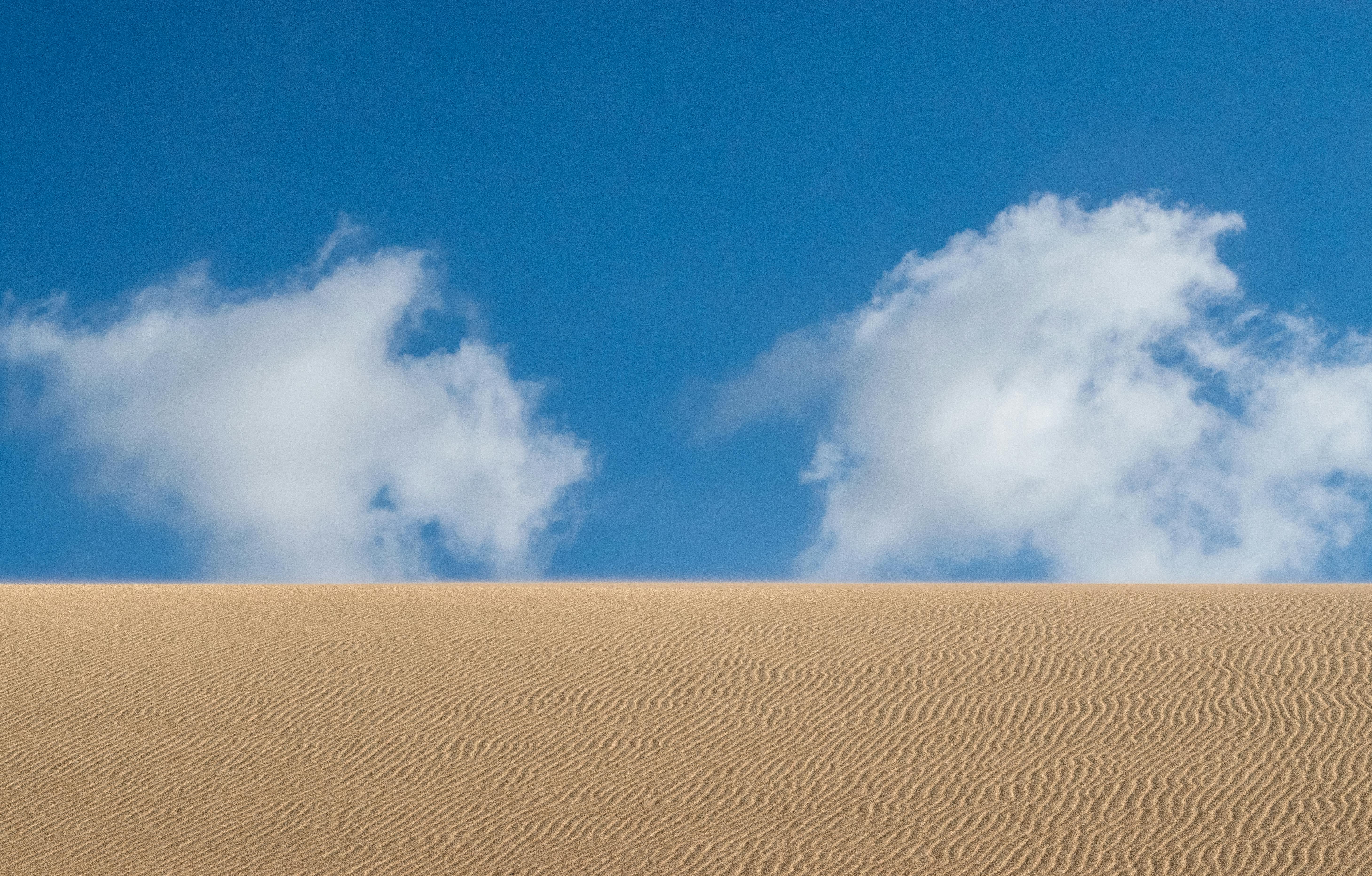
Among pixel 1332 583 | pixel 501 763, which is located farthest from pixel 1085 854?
pixel 1332 583

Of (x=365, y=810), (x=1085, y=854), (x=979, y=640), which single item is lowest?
(x=1085, y=854)

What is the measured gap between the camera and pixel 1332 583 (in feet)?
100.0

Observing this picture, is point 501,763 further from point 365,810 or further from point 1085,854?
point 1085,854

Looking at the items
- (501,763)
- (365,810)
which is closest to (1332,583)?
(501,763)

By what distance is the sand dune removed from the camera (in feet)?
43.2

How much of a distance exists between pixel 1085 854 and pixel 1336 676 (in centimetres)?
850

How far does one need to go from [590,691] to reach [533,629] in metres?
4.51

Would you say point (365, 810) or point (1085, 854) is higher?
point (365, 810)

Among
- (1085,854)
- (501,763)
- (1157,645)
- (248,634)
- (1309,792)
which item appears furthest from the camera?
(248,634)

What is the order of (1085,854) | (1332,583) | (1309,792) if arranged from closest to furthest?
(1085,854) → (1309,792) → (1332,583)

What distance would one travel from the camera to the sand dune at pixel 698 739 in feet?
43.2

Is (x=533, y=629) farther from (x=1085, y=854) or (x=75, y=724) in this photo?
(x=1085, y=854)

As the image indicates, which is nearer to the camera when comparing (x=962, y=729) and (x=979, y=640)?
(x=962, y=729)

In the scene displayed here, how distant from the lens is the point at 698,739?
663 inches
